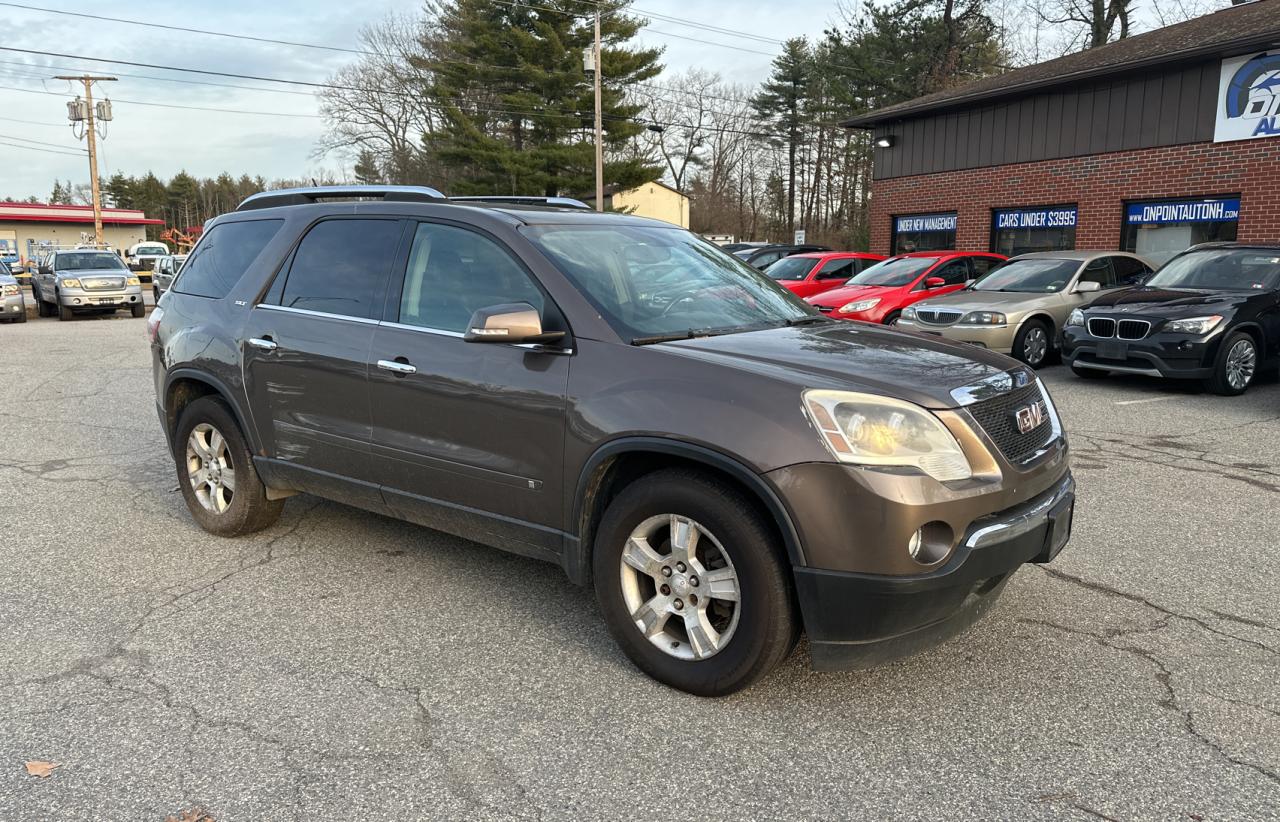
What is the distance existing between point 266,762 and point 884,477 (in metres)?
2.13

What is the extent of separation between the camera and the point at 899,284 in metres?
14.2

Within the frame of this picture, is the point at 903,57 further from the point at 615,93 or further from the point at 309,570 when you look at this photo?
the point at 309,570

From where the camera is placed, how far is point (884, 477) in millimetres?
2846

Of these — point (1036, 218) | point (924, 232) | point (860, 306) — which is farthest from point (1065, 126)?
point (860, 306)

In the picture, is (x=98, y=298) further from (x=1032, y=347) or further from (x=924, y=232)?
(x=1032, y=347)

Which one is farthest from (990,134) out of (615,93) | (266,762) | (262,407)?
(615,93)

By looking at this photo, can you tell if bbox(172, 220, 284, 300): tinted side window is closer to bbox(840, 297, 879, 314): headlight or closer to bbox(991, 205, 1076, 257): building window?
bbox(840, 297, 879, 314): headlight

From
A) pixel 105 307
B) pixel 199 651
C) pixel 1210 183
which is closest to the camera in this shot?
pixel 199 651

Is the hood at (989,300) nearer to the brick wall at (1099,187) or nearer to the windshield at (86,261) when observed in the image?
the brick wall at (1099,187)

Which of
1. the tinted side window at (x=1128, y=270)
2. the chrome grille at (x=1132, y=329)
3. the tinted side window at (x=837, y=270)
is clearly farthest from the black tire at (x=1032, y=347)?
the tinted side window at (x=837, y=270)

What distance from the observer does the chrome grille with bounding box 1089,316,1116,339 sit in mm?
10039

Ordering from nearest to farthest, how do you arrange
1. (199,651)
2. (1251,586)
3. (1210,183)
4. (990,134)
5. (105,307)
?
(199,651) → (1251,586) → (1210,183) → (990,134) → (105,307)

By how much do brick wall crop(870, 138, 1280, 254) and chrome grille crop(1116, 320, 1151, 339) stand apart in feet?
22.9

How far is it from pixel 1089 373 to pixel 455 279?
372 inches
